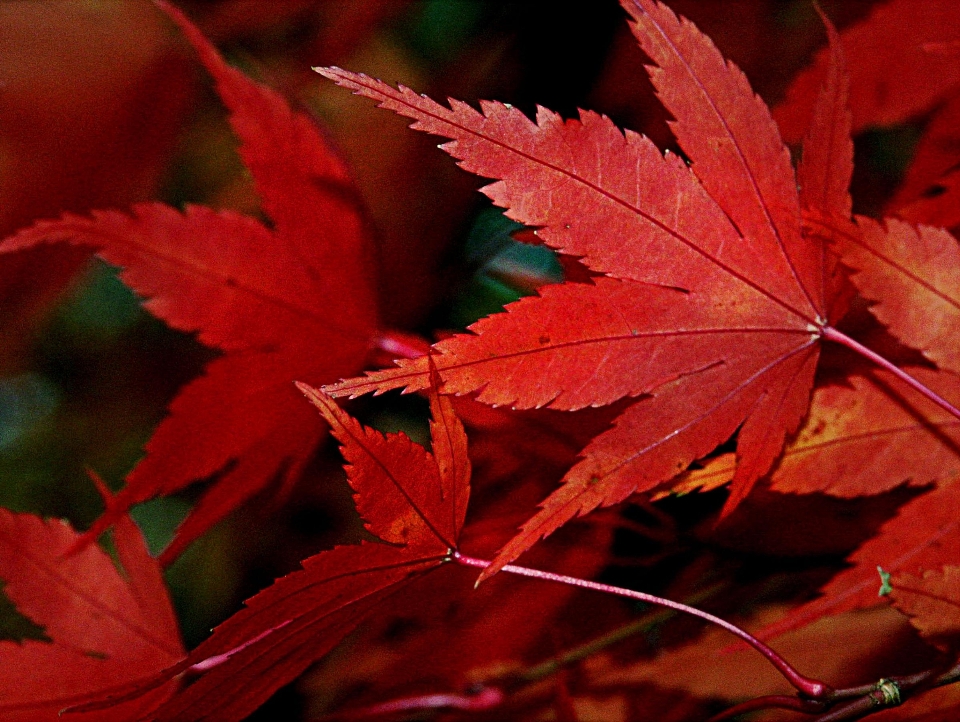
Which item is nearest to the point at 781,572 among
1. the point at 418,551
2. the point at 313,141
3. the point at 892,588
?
the point at 892,588

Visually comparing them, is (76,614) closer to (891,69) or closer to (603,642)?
(603,642)

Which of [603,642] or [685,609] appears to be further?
[603,642]

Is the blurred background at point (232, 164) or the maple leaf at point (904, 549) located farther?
the blurred background at point (232, 164)

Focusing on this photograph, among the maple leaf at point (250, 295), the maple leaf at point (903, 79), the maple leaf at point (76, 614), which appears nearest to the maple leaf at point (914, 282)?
the maple leaf at point (903, 79)

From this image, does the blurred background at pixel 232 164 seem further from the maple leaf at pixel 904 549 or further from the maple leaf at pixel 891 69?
the maple leaf at pixel 904 549

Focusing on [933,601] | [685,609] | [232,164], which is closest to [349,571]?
[685,609]

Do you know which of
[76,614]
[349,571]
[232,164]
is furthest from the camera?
[232,164]
